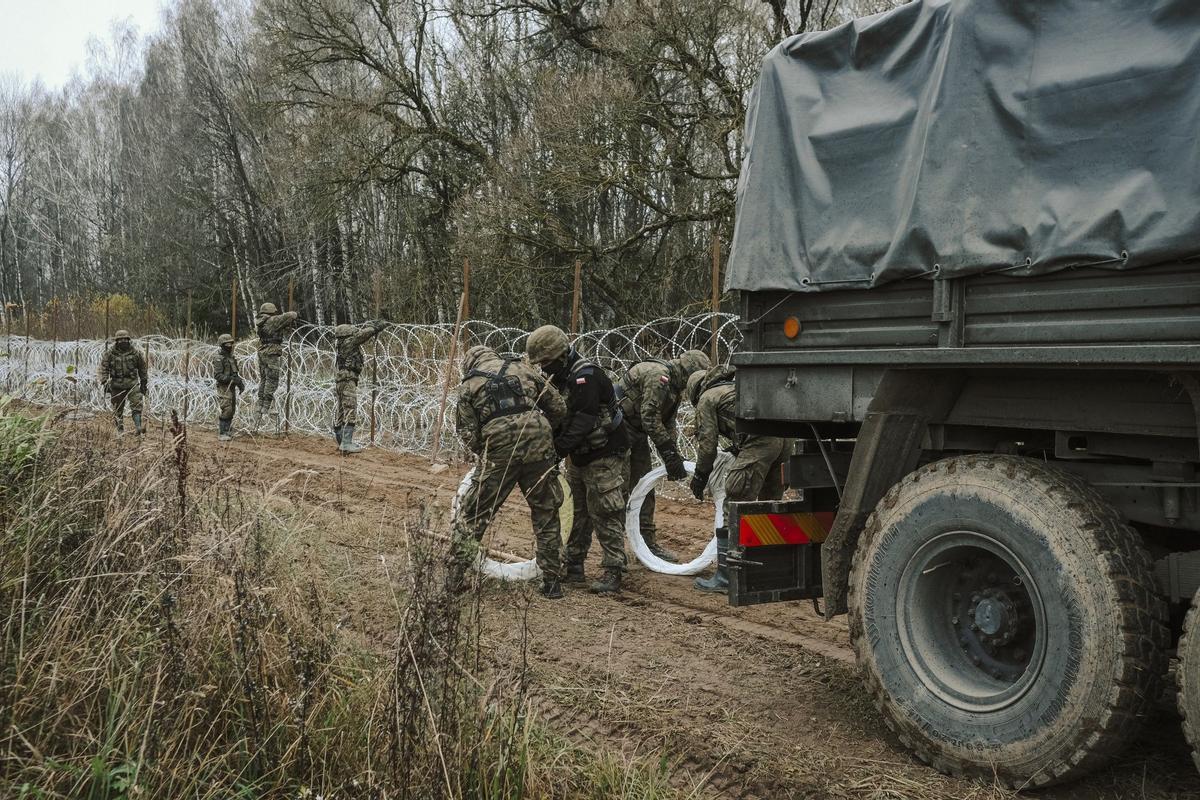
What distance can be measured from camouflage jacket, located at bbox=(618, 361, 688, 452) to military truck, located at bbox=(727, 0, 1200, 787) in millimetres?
2826

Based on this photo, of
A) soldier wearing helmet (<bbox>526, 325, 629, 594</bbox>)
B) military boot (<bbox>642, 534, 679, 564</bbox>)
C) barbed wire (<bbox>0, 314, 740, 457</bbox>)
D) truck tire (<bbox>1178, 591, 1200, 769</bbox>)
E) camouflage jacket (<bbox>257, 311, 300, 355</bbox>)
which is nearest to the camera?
truck tire (<bbox>1178, 591, 1200, 769</bbox>)

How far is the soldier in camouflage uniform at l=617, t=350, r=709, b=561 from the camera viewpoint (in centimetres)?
717

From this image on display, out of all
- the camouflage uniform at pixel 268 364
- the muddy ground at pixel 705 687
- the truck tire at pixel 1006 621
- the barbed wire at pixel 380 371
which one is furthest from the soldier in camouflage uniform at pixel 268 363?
the truck tire at pixel 1006 621

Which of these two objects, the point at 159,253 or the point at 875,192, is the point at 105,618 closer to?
the point at 875,192

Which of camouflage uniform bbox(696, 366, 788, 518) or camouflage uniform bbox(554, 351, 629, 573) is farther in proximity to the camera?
camouflage uniform bbox(554, 351, 629, 573)

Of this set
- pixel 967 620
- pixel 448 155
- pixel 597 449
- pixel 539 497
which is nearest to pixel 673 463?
pixel 597 449

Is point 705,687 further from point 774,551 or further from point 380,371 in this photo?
point 380,371

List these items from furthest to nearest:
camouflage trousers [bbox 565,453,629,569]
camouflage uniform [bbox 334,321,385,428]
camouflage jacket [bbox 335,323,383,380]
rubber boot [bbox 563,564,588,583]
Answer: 1. camouflage uniform [bbox 334,321,385,428]
2. camouflage jacket [bbox 335,323,383,380]
3. rubber boot [bbox 563,564,588,583]
4. camouflage trousers [bbox 565,453,629,569]

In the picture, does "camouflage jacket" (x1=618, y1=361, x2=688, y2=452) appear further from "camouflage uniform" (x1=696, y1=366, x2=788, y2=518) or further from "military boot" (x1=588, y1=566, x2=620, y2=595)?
"military boot" (x1=588, y1=566, x2=620, y2=595)

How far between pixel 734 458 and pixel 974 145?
359cm

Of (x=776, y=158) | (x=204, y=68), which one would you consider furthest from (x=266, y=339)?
(x=204, y=68)

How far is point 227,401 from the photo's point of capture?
1530cm

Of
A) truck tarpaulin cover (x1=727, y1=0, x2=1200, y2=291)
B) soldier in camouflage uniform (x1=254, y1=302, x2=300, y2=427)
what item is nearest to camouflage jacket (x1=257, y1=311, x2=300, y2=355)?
soldier in camouflage uniform (x1=254, y1=302, x2=300, y2=427)

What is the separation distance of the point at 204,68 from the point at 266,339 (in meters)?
21.2
